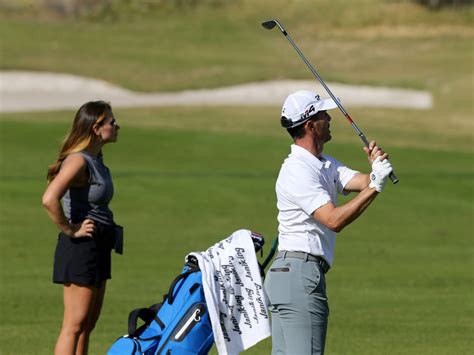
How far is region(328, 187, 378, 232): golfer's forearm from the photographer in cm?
665

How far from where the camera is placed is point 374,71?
145 ft

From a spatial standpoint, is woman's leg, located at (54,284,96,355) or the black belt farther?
woman's leg, located at (54,284,96,355)

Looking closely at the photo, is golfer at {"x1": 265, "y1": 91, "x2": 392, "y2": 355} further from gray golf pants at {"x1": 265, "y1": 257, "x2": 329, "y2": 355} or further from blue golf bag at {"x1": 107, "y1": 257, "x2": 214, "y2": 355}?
blue golf bag at {"x1": 107, "y1": 257, "x2": 214, "y2": 355}

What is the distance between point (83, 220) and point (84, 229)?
0.07m

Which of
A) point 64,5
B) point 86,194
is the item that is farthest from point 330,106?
point 64,5

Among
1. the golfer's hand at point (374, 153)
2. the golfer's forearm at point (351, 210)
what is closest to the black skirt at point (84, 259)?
the golfer's forearm at point (351, 210)

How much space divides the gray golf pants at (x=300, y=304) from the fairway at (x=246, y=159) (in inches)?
135

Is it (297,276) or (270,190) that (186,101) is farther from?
(297,276)

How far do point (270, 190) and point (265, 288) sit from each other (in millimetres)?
14007

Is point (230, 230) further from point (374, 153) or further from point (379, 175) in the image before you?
point (379, 175)

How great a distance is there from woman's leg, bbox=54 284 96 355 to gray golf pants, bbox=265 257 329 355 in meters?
1.69

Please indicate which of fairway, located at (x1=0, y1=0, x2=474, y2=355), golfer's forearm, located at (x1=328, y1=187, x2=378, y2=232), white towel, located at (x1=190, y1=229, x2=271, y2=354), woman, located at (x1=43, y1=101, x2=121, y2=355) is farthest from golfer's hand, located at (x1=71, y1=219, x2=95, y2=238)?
fairway, located at (x1=0, y1=0, x2=474, y2=355)

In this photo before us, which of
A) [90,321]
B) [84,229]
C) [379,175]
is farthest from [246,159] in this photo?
[379,175]

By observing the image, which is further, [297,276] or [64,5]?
[64,5]
